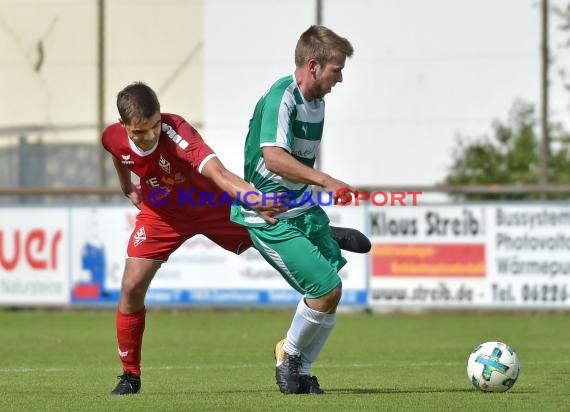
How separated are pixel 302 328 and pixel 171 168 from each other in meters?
1.29

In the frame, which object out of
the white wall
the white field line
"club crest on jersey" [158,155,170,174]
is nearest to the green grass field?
the white field line

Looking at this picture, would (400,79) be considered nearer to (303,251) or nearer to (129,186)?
(129,186)

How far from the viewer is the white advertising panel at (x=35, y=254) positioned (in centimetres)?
1814

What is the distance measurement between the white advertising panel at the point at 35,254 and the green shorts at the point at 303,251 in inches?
403

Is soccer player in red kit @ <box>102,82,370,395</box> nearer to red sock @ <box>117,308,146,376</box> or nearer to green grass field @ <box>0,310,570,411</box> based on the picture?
red sock @ <box>117,308,146,376</box>

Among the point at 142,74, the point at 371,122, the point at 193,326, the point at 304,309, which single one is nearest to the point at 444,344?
the point at 193,326

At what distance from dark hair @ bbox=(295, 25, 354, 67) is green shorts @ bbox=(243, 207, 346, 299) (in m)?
0.97

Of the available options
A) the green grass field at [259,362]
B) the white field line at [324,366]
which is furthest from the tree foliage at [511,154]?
the white field line at [324,366]

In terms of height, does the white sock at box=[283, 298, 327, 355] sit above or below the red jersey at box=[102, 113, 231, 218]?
below

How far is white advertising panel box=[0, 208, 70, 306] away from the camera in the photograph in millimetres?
18141

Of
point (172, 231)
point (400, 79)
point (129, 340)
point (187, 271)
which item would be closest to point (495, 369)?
point (172, 231)

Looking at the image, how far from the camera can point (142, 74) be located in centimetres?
2052

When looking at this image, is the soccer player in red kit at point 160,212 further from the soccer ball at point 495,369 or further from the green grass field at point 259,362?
the soccer ball at point 495,369

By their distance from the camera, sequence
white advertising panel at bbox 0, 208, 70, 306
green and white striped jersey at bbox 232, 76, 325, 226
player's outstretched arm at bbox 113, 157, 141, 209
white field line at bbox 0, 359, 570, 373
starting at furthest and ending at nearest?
white advertising panel at bbox 0, 208, 70, 306, white field line at bbox 0, 359, 570, 373, player's outstretched arm at bbox 113, 157, 141, 209, green and white striped jersey at bbox 232, 76, 325, 226
